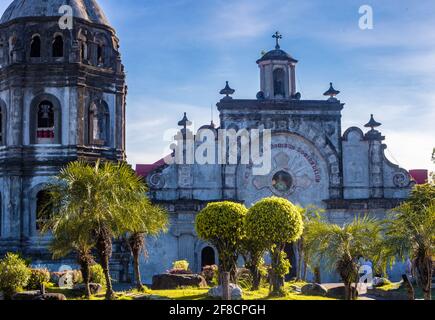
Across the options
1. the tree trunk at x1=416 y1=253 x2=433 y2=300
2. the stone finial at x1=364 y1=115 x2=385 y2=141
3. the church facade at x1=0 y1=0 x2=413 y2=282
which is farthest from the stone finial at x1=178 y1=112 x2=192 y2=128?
the tree trunk at x1=416 y1=253 x2=433 y2=300

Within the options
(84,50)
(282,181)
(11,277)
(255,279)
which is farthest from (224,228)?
(84,50)

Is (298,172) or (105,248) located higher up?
(298,172)

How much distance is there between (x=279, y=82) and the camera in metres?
38.7

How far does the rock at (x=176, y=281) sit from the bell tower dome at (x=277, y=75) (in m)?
12.2

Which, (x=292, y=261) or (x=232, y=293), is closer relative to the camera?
(x=232, y=293)

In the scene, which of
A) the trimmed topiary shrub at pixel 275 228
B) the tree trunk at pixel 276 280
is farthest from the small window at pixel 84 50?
the tree trunk at pixel 276 280

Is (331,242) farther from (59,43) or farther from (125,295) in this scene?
(59,43)

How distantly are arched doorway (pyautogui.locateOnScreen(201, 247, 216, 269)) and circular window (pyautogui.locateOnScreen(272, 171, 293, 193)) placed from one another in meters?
4.45

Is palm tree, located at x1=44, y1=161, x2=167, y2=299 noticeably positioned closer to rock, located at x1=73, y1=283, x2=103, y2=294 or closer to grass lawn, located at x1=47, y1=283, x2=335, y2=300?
grass lawn, located at x1=47, y1=283, x2=335, y2=300

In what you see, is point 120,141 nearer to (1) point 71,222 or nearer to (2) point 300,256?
(2) point 300,256

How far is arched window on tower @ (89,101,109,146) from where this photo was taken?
112 feet

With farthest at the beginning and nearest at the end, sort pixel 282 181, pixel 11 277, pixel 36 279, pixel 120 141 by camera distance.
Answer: pixel 282 181 → pixel 120 141 → pixel 36 279 → pixel 11 277

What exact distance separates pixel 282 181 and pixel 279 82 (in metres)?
5.16
